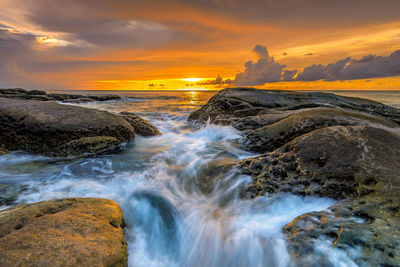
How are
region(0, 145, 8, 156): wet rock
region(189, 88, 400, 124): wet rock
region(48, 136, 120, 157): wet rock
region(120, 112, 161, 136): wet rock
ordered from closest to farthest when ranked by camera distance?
region(0, 145, 8, 156): wet rock → region(48, 136, 120, 157): wet rock → region(120, 112, 161, 136): wet rock → region(189, 88, 400, 124): wet rock

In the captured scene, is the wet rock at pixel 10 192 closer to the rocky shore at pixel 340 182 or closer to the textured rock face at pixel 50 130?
the textured rock face at pixel 50 130

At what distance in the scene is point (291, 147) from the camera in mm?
3178

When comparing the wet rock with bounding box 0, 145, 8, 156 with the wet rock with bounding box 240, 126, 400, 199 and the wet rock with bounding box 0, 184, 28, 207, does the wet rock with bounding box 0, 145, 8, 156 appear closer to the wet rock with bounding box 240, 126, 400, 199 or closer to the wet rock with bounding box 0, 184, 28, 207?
the wet rock with bounding box 0, 184, 28, 207

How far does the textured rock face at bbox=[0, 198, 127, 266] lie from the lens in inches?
54.1

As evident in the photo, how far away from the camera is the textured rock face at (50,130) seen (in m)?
4.52

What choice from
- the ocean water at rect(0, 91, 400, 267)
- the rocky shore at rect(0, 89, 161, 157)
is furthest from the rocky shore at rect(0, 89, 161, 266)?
the ocean water at rect(0, 91, 400, 267)

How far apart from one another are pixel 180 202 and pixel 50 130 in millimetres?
3644

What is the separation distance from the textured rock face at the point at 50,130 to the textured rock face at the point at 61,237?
290 centimetres

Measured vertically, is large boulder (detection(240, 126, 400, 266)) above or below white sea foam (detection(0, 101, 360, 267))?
above

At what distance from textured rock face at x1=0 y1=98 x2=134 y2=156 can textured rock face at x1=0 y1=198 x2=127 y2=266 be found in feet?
Answer: 9.53

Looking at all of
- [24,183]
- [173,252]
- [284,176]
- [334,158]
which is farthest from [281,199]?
[24,183]

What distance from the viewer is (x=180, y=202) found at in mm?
3242

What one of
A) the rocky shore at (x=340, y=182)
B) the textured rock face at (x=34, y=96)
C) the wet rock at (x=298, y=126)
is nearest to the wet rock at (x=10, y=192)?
the rocky shore at (x=340, y=182)

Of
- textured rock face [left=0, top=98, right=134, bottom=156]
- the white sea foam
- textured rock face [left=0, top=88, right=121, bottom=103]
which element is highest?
textured rock face [left=0, top=88, right=121, bottom=103]
